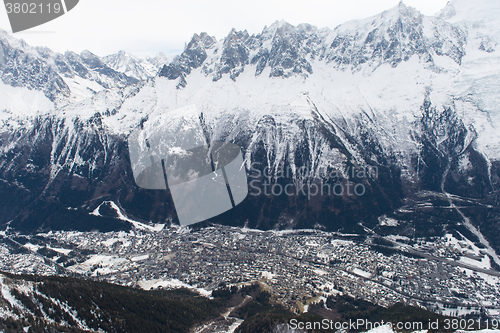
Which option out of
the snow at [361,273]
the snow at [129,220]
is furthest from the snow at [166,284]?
the snow at [129,220]

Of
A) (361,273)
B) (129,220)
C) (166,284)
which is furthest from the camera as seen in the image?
(129,220)

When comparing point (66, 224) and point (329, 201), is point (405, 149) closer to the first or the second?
point (329, 201)

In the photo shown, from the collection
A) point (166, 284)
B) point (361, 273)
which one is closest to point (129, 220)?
point (166, 284)

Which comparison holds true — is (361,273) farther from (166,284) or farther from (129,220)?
(129,220)

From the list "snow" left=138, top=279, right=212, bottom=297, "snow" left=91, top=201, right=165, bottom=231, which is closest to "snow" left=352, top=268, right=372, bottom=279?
"snow" left=138, top=279, right=212, bottom=297

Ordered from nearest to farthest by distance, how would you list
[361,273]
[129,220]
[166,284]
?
1. [166,284]
2. [361,273]
3. [129,220]

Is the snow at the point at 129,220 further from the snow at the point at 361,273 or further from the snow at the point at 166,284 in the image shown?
the snow at the point at 361,273

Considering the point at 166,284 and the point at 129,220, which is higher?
the point at 129,220

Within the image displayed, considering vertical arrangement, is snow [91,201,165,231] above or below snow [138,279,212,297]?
above

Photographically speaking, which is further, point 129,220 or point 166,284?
point 129,220

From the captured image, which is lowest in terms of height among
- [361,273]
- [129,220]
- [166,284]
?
[361,273]

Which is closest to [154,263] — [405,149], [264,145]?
[264,145]

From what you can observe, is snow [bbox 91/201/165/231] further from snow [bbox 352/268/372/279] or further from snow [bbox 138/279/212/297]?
snow [bbox 352/268/372/279]
